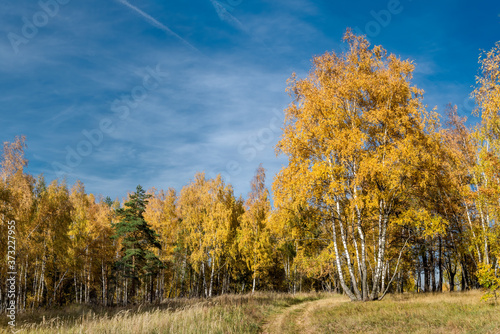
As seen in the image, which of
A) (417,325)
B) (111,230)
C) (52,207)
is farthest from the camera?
(111,230)

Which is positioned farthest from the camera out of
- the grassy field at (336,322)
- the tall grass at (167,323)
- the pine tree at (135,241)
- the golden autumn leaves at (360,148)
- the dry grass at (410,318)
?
the pine tree at (135,241)

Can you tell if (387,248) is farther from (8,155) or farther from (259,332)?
(8,155)

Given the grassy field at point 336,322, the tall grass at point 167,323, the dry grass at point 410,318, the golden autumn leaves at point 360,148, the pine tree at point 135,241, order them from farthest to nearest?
1. the pine tree at point 135,241
2. the golden autumn leaves at point 360,148
3. the tall grass at point 167,323
4. the grassy field at point 336,322
5. the dry grass at point 410,318

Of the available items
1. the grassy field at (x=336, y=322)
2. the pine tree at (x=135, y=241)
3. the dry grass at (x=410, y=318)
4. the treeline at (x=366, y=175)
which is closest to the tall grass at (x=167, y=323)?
the grassy field at (x=336, y=322)

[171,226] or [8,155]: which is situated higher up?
[8,155]

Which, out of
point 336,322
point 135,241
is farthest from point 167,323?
point 135,241

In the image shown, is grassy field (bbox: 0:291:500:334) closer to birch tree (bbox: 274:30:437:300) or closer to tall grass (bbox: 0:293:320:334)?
tall grass (bbox: 0:293:320:334)

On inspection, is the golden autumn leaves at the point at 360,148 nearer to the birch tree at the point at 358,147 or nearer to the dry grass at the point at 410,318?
the birch tree at the point at 358,147

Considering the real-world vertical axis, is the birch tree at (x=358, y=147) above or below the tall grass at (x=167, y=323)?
above

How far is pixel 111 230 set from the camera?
31219 mm

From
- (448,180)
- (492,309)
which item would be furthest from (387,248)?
(492,309)

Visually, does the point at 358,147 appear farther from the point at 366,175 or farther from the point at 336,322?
the point at 336,322

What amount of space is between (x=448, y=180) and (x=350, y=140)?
1084 centimetres

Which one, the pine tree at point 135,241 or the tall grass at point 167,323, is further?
the pine tree at point 135,241
